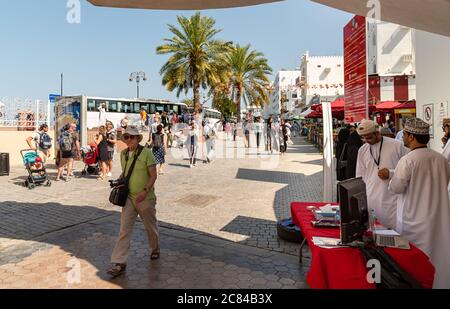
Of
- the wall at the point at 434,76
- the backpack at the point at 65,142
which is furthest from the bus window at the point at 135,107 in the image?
the wall at the point at 434,76

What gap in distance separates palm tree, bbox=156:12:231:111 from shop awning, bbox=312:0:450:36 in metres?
25.6

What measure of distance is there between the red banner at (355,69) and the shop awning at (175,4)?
6.98 feet

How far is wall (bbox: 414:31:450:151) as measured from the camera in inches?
319

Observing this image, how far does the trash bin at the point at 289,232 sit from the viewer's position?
5.41 m

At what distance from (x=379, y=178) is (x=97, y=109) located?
3529 centimetres

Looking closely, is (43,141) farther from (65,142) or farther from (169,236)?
(169,236)

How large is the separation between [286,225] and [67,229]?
393 cm

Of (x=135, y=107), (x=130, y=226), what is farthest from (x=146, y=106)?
(x=130, y=226)

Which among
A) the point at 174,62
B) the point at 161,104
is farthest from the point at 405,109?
the point at 161,104

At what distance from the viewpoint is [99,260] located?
4730 millimetres

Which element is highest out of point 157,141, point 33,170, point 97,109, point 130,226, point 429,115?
point 97,109

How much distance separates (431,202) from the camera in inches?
134

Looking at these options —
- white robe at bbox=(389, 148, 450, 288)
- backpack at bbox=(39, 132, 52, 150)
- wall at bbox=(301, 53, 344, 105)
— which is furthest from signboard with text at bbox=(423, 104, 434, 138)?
wall at bbox=(301, 53, 344, 105)

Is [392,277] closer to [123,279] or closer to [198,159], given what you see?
[123,279]
